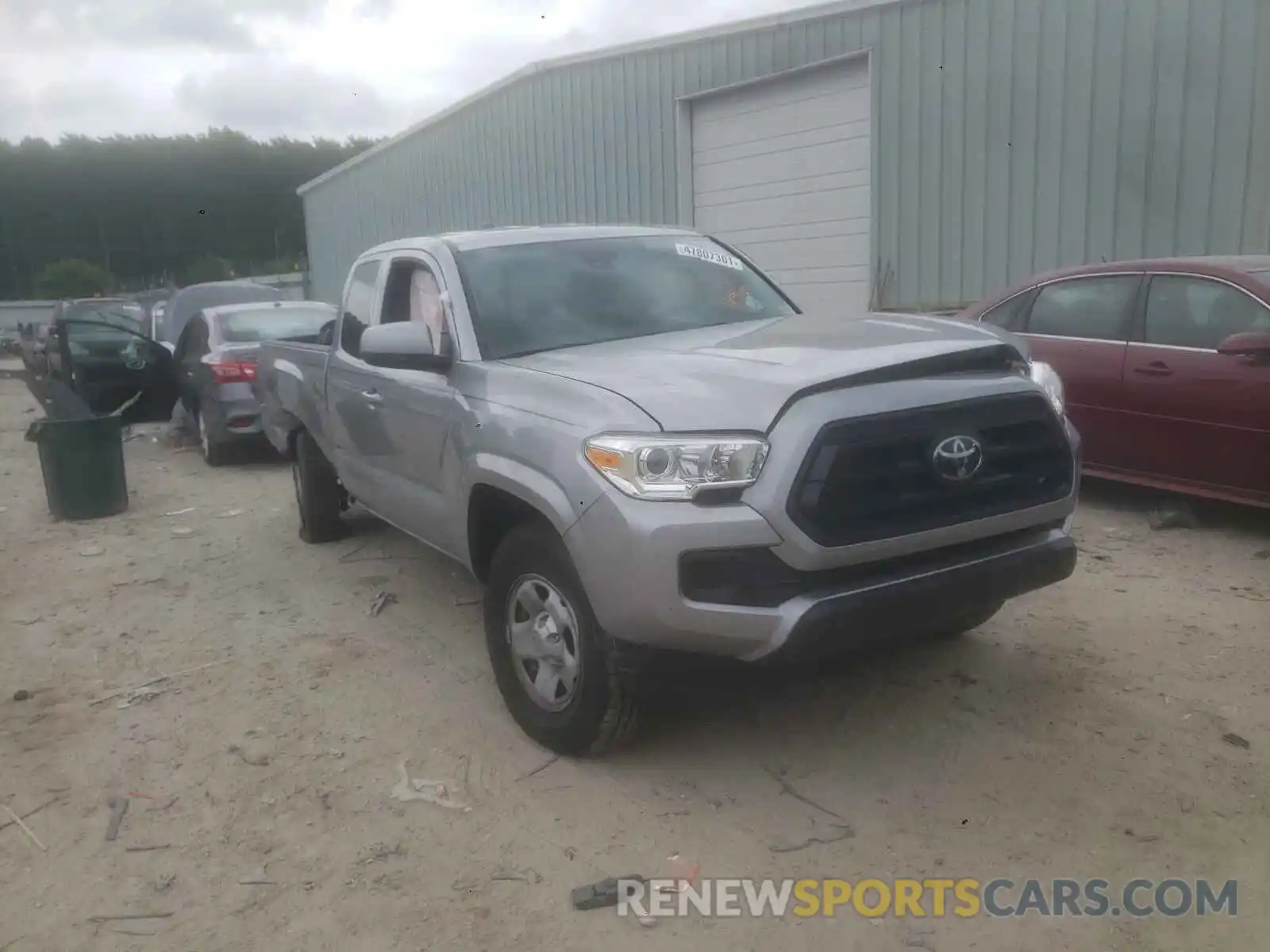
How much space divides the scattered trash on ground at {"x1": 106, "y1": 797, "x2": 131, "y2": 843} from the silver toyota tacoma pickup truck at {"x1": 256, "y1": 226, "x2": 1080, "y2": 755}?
1.36 m

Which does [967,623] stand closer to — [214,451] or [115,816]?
[115,816]

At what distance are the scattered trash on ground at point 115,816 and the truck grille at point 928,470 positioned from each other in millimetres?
2469

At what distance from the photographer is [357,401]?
18.1 ft

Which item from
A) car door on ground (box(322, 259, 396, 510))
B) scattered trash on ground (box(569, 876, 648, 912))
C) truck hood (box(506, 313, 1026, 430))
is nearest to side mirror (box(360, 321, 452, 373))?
truck hood (box(506, 313, 1026, 430))

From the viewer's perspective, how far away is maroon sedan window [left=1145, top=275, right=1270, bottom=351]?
20.1 ft

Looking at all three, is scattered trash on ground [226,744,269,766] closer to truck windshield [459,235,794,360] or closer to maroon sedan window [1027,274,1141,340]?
truck windshield [459,235,794,360]

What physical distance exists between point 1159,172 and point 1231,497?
395 centimetres

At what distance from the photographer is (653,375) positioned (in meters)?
3.60

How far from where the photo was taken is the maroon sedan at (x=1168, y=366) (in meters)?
6.00

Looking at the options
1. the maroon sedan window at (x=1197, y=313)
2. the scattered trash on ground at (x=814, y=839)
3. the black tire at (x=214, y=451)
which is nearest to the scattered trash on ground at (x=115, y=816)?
the scattered trash on ground at (x=814, y=839)

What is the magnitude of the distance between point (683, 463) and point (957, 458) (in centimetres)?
86

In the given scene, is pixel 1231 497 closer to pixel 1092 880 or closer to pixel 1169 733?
pixel 1169 733

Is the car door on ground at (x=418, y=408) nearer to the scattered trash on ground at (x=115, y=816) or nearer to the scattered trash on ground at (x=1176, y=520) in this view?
the scattered trash on ground at (x=115, y=816)

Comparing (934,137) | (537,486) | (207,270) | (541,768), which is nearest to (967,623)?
(541,768)
